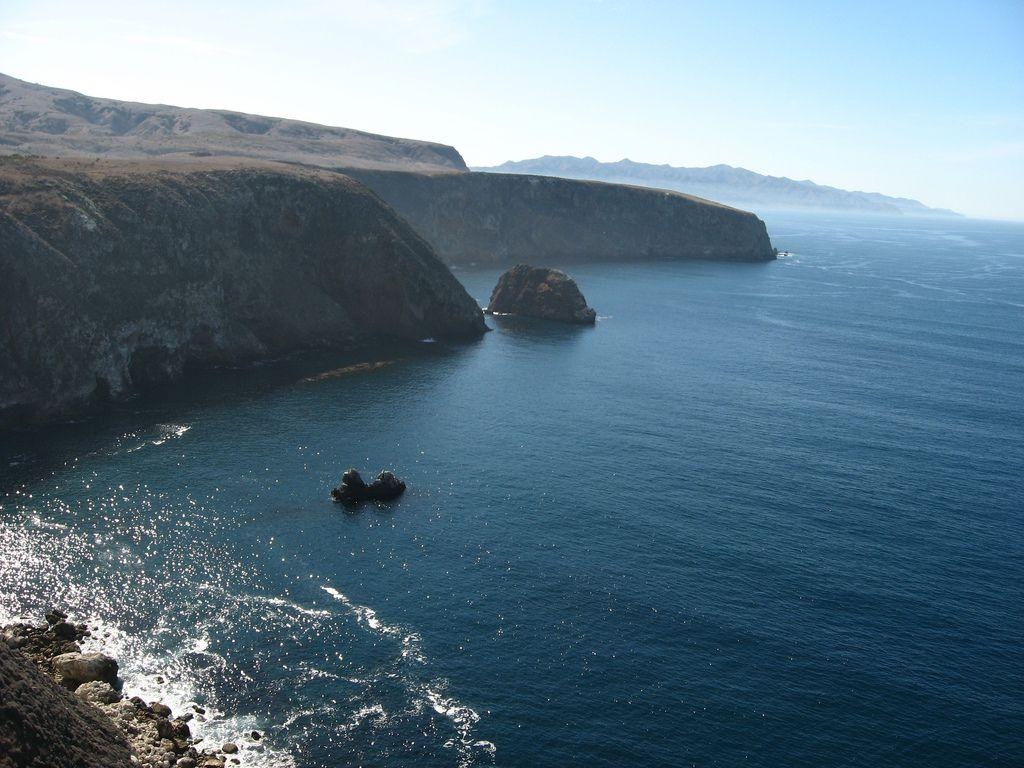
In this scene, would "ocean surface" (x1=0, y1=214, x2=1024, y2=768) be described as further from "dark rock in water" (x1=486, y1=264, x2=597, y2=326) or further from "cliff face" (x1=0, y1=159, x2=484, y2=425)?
"dark rock in water" (x1=486, y1=264, x2=597, y2=326)

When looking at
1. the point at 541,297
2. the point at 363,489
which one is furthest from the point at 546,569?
the point at 541,297

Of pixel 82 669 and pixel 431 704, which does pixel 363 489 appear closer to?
pixel 82 669

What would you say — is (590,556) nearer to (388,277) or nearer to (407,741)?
(407,741)

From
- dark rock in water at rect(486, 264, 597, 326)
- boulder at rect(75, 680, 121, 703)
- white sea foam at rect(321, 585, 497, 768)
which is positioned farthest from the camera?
dark rock in water at rect(486, 264, 597, 326)

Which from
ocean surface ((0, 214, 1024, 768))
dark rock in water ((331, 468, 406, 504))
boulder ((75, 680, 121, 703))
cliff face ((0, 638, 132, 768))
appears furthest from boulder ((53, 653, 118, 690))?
dark rock in water ((331, 468, 406, 504))

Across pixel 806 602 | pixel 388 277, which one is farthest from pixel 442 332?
pixel 806 602

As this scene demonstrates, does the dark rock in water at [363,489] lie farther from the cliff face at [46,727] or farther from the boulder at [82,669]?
the cliff face at [46,727]
